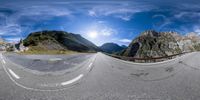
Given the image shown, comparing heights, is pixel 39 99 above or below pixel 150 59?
above

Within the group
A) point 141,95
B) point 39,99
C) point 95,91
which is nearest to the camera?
point 39,99

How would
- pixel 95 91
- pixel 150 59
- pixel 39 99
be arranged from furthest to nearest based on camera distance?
pixel 150 59 < pixel 95 91 < pixel 39 99

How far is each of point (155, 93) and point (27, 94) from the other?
11.9 ft

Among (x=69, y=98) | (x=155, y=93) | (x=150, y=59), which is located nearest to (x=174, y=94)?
(x=155, y=93)

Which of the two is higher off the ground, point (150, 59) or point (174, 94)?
point (174, 94)

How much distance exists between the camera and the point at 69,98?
6512mm

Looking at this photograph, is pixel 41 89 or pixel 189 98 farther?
pixel 41 89

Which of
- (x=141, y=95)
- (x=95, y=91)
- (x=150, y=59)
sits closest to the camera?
(x=141, y=95)

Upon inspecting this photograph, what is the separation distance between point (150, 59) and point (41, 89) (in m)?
24.2

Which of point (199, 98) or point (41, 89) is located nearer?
point (199, 98)

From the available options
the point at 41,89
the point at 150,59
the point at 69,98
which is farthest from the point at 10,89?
the point at 150,59

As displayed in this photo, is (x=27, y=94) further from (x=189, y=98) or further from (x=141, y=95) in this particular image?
(x=189, y=98)

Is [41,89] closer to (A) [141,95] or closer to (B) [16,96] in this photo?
(B) [16,96]

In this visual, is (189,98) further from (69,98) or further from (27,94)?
(27,94)
